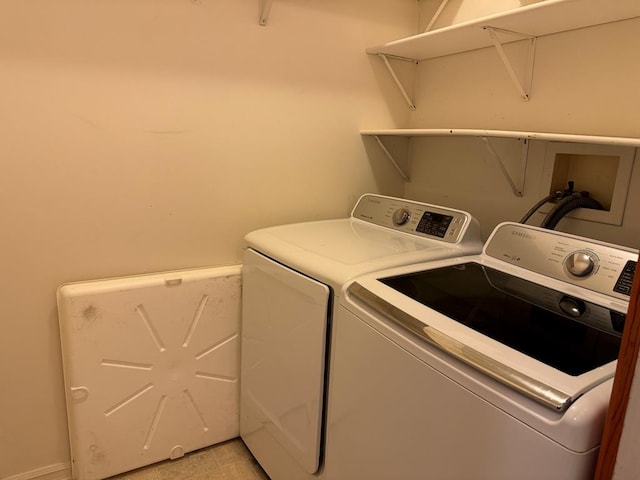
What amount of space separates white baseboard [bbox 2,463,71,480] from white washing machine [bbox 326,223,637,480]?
3.57ft

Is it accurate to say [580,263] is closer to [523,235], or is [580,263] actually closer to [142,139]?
[523,235]

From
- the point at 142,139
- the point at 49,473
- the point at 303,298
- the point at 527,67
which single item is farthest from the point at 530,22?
the point at 49,473

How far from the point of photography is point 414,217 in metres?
1.72

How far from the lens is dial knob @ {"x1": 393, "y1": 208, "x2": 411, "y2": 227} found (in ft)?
5.72

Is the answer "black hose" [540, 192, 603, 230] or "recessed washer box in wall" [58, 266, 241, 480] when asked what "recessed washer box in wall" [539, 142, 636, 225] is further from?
"recessed washer box in wall" [58, 266, 241, 480]

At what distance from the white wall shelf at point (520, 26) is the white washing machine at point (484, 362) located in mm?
629

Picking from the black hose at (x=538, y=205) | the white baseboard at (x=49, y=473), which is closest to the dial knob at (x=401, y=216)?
the black hose at (x=538, y=205)

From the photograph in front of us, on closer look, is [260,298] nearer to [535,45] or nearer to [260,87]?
[260,87]

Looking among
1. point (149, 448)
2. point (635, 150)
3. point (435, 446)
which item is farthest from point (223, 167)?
point (635, 150)

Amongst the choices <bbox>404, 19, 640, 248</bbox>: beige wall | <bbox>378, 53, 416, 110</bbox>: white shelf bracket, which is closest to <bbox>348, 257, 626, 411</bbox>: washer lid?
<bbox>404, 19, 640, 248</bbox>: beige wall

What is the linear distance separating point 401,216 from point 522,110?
0.59m

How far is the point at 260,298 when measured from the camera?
1.63 m

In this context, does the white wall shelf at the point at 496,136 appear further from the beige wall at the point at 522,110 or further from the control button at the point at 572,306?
the control button at the point at 572,306

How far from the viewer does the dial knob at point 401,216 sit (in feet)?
5.72
